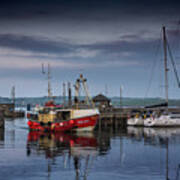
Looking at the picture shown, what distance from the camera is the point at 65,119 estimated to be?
71625 mm

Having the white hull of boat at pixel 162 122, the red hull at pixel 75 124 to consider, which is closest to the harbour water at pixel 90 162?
the red hull at pixel 75 124

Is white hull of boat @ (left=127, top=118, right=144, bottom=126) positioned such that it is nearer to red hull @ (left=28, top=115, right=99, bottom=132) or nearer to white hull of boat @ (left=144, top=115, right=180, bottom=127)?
white hull of boat @ (left=144, top=115, right=180, bottom=127)

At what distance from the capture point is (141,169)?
3086cm

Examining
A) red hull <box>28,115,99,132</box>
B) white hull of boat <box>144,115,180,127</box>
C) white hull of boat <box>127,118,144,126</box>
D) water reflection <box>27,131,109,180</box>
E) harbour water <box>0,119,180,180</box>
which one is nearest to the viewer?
harbour water <box>0,119,180,180</box>

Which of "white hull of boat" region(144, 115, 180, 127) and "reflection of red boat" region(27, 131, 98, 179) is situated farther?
"white hull of boat" region(144, 115, 180, 127)

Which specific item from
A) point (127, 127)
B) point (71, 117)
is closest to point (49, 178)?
point (71, 117)

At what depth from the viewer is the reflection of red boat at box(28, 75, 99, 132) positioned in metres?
68.0

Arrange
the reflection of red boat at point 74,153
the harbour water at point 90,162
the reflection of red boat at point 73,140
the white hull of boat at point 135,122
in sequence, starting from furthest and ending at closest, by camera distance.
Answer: the white hull of boat at point 135,122, the reflection of red boat at point 73,140, the reflection of red boat at point 74,153, the harbour water at point 90,162

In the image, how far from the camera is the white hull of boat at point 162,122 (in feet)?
262

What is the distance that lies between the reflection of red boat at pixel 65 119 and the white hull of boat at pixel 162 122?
16.3 metres

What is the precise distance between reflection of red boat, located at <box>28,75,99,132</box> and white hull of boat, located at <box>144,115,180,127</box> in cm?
1633

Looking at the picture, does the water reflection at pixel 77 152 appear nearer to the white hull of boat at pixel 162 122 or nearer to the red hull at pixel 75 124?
the red hull at pixel 75 124

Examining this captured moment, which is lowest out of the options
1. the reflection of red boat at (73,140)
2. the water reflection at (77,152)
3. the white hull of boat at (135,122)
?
the reflection of red boat at (73,140)

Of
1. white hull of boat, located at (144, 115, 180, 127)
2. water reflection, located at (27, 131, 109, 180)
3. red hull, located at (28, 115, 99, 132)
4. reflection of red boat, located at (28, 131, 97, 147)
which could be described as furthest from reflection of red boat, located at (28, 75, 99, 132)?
water reflection, located at (27, 131, 109, 180)
